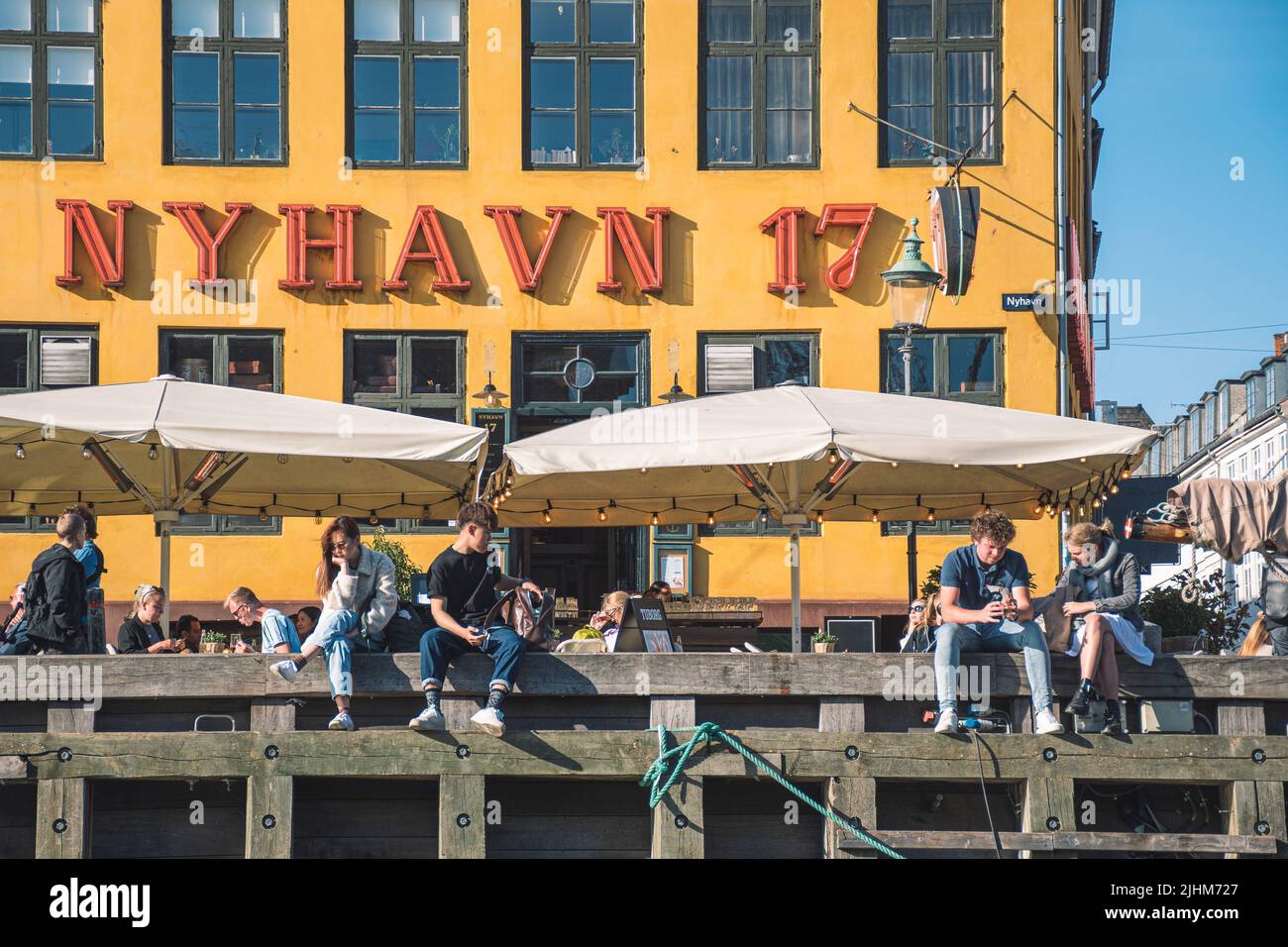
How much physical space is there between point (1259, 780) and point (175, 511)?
315 inches

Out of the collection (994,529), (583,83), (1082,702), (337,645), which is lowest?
(1082,702)

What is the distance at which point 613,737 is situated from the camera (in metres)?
11.9

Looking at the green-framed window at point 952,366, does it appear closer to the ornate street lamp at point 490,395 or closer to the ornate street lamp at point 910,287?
the ornate street lamp at point 910,287

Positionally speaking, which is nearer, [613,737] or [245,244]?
[613,737]

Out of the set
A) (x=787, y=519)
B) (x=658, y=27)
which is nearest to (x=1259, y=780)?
Answer: (x=787, y=519)

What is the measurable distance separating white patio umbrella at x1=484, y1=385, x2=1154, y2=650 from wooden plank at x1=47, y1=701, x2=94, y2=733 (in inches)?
126

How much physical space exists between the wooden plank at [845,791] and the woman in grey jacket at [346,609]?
290 cm

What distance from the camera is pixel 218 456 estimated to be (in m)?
14.3

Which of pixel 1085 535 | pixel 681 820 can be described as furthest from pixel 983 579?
pixel 681 820

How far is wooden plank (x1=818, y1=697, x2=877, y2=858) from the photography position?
1189 cm

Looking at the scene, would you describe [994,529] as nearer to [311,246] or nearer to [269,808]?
[269,808]

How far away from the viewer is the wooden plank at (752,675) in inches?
471

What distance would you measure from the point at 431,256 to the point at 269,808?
948cm
